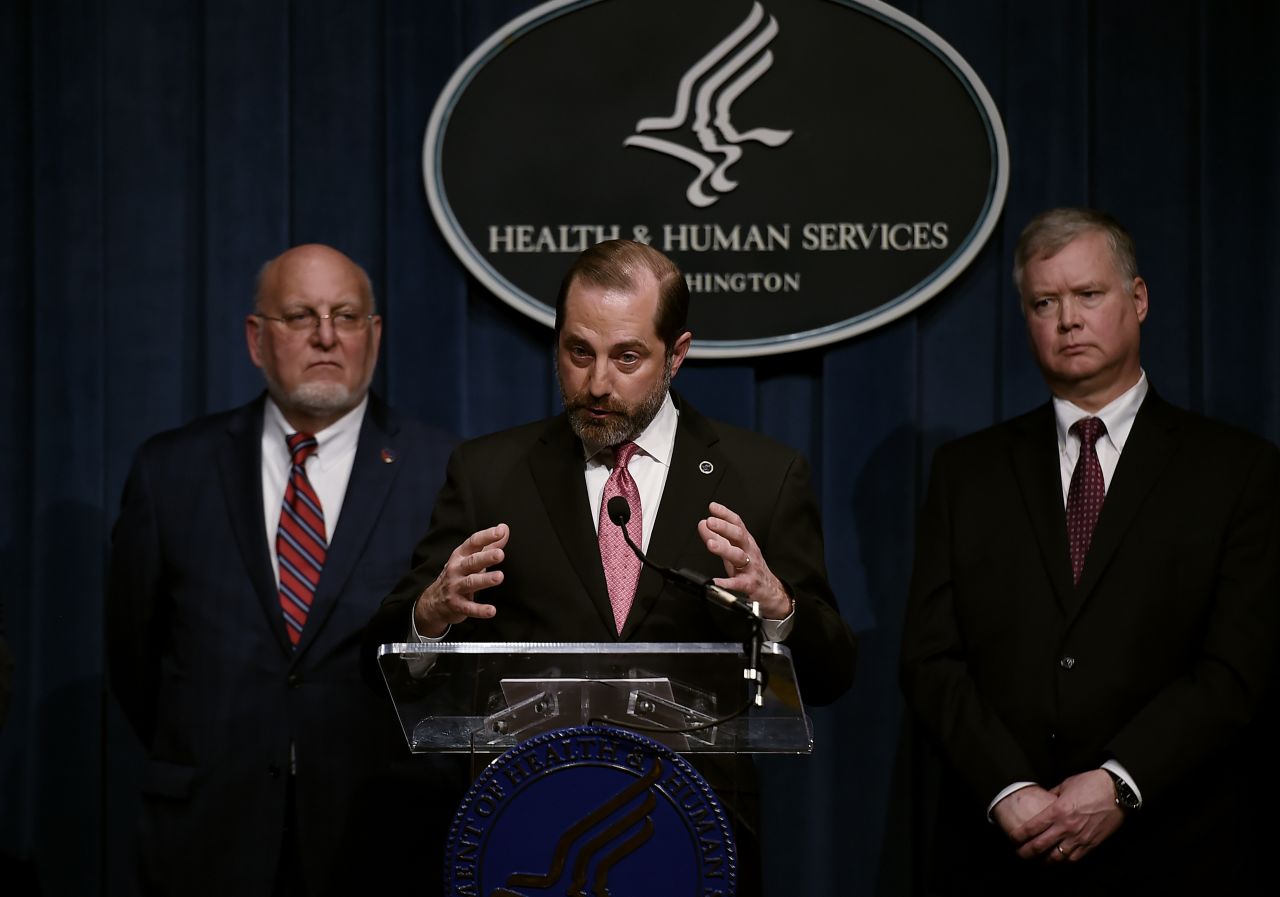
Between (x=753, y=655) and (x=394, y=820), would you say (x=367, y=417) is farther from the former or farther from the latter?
(x=753, y=655)

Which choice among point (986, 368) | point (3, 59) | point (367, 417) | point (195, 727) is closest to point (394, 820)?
point (195, 727)

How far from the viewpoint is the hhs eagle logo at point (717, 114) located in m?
3.67

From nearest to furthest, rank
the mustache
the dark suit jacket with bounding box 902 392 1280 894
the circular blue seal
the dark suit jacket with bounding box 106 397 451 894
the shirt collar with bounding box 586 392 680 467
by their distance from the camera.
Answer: the circular blue seal → the mustache → the shirt collar with bounding box 586 392 680 467 → the dark suit jacket with bounding box 902 392 1280 894 → the dark suit jacket with bounding box 106 397 451 894

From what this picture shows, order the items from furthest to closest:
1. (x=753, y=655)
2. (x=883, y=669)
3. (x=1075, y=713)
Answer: (x=883, y=669) → (x=1075, y=713) → (x=753, y=655)

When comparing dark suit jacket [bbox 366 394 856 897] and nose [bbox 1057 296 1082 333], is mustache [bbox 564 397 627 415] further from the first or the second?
nose [bbox 1057 296 1082 333]

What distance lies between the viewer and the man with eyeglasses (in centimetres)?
307

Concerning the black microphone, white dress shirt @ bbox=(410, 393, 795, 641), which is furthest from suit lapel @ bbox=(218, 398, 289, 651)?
the black microphone

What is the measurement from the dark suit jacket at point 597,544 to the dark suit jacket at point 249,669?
0.57 m

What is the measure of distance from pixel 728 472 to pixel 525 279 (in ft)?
4.10

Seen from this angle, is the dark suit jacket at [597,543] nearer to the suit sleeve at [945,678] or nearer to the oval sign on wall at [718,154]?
the suit sleeve at [945,678]

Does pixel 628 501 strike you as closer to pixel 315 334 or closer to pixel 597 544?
pixel 597 544

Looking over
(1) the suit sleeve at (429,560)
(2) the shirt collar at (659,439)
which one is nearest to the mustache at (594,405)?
(2) the shirt collar at (659,439)

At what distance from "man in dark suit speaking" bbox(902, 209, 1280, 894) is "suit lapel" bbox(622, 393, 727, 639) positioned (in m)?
0.63

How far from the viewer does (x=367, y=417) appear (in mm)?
3307
